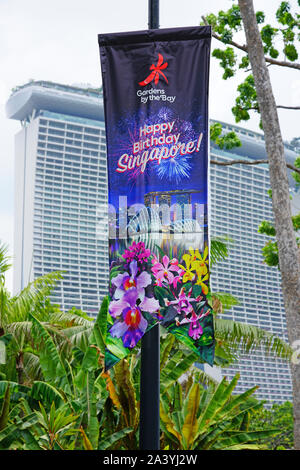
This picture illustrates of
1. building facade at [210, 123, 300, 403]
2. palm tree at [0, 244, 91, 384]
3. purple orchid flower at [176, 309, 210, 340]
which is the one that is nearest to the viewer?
purple orchid flower at [176, 309, 210, 340]

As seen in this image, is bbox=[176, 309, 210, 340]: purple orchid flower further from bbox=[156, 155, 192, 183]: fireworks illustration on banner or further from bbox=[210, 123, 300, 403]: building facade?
bbox=[210, 123, 300, 403]: building facade

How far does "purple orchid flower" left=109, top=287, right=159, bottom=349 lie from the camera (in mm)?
7090

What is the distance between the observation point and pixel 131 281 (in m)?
7.27

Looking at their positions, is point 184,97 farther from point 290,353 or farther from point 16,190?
point 16,190

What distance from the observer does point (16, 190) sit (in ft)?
328

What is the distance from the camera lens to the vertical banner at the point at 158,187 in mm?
7047

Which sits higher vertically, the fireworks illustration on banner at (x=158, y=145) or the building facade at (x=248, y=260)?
the building facade at (x=248, y=260)

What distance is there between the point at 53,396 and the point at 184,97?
18.3ft

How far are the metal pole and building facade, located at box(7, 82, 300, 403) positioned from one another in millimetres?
82637

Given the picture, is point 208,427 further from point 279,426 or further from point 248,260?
point 248,260

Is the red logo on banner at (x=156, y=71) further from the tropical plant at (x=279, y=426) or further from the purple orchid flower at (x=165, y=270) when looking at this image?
the tropical plant at (x=279, y=426)

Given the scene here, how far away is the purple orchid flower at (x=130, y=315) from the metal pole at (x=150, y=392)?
0.64 feet

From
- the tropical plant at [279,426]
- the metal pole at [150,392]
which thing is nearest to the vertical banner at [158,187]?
the metal pole at [150,392]


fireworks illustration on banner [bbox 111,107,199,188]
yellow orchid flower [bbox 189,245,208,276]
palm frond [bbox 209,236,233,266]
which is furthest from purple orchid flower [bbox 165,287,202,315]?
palm frond [bbox 209,236,233,266]
